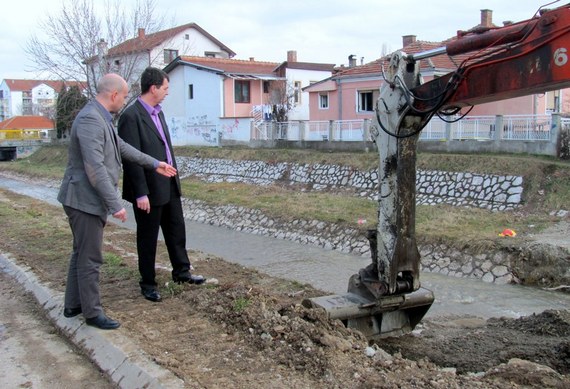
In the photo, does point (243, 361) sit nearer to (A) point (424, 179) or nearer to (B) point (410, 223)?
(B) point (410, 223)

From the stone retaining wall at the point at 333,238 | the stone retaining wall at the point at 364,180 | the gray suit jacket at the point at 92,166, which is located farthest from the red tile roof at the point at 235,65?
the gray suit jacket at the point at 92,166

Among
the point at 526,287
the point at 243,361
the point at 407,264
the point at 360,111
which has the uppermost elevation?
the point at 360,111

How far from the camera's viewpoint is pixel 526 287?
9312 mm

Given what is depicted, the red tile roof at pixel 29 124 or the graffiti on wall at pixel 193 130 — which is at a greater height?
the red tile roof at pixel 29 124

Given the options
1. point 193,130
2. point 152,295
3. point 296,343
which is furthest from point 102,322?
point 193,130

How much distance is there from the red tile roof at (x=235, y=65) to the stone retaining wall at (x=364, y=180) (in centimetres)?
1167

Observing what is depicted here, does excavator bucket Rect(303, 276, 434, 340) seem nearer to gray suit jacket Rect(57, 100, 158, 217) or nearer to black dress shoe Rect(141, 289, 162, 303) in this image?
black dress shoe Rect(141, 289, 162, 303)

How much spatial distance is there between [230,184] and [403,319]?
1661 cm

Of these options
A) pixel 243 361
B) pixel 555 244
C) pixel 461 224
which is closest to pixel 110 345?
pixel 243 361

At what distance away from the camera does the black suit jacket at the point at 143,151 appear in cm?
542

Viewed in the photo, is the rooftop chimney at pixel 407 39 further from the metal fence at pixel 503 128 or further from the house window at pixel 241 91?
the metal fence at pixel 503 128

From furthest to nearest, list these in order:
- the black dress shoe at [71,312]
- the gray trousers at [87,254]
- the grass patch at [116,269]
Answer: the grass patch at [116,269]
the black dress shoe at [71,312]
the gray trousers at [87,254]

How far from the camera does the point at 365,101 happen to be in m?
31.1

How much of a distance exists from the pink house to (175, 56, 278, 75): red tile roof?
6.64 m
